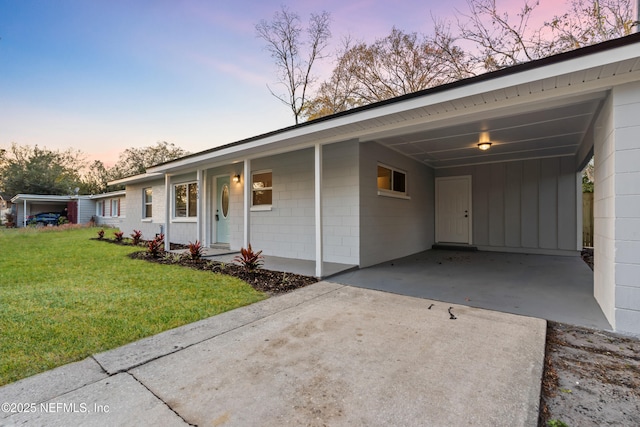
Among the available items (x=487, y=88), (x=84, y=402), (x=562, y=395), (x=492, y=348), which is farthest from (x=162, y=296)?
(x=487, y=88)

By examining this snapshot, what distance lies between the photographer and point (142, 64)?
896 centimetres

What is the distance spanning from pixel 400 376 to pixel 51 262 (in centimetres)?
833

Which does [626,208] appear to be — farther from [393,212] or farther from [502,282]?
[393,212]

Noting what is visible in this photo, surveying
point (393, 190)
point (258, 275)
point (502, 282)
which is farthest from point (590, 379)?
point (393, 190)

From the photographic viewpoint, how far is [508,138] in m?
5.70

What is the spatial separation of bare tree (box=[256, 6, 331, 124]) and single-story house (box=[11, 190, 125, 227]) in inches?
537

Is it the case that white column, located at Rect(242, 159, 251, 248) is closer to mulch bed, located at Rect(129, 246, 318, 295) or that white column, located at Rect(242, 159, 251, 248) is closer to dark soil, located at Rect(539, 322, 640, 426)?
mulch bed, located at Rect(129, 246, 318, 295)

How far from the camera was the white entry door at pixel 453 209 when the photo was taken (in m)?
8.59

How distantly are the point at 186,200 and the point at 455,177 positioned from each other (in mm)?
9040

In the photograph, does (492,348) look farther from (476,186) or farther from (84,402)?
(476,186)

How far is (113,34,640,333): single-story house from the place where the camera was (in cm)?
268

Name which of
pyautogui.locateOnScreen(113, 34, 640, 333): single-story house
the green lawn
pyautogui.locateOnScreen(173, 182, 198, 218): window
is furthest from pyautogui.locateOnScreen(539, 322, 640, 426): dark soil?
pyautogui.locateOnScreen(173, 182, 198, 218): window

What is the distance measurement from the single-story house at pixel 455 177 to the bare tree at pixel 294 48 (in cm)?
841

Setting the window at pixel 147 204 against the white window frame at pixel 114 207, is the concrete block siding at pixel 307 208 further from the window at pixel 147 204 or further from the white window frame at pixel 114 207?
the white window frame at pixel 114 207
